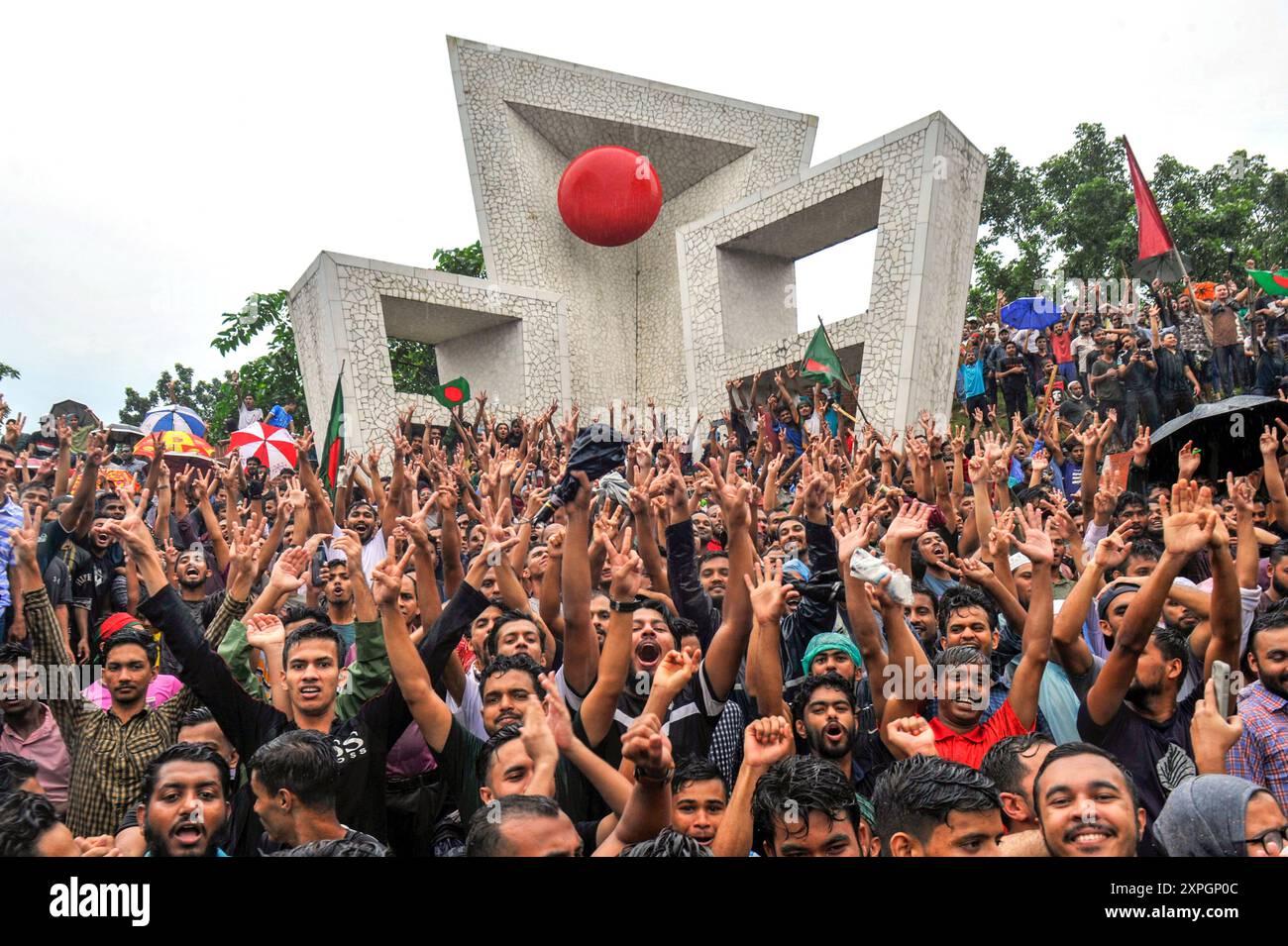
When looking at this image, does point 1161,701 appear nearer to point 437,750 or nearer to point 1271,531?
point 437,750

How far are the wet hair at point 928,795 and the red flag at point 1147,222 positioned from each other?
35.2 ft

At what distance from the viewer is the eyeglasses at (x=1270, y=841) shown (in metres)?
2.43

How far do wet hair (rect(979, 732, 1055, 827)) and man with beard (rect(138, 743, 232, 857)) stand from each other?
88.8 inches

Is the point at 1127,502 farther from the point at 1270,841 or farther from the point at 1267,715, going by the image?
the point at 1270,841

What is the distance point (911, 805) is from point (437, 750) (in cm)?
149

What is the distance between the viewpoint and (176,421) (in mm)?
10648

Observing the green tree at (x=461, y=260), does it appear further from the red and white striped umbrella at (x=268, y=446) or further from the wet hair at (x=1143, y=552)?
the wet hair at (x=1143, y=552)

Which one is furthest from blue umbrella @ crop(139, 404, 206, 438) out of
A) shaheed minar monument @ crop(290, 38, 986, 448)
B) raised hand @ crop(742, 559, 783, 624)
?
raised hand @ crop(742, 559, 783, 624)

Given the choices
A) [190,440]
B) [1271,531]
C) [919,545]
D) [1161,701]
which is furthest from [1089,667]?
[190,440]

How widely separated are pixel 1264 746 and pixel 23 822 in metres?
3.54

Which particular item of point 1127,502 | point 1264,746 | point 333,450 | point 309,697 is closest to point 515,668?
point 309,697

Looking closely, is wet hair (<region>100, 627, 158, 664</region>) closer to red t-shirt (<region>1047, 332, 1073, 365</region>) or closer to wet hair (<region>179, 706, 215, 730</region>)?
A: wet hair (<region>179, 706, 215, 730</region>)

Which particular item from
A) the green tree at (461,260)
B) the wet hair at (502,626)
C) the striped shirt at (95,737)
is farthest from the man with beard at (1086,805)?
the green tree at (461,260)

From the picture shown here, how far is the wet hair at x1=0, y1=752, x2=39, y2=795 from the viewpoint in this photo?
11.2ft
